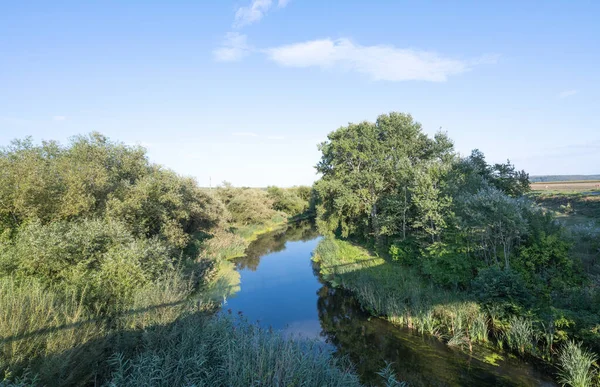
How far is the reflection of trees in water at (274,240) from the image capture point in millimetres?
29144

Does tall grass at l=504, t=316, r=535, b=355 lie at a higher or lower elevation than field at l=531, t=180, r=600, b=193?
lower

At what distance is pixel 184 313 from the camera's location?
908 centimetres

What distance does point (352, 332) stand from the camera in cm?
1402

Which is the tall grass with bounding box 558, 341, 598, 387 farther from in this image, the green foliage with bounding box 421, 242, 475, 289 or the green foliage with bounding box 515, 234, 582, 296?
the green foliage with bounding box 421, 242, 475, 289

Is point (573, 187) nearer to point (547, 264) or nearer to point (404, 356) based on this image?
point (547, 264)

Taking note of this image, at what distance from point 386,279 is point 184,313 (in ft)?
42.0

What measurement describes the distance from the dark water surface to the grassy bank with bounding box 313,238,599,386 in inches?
25.4

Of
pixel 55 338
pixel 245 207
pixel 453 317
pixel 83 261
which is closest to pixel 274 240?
pixel 245 207

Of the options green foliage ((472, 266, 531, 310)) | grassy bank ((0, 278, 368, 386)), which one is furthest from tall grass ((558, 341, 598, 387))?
grassy bank ((0, 278, 368, 386))

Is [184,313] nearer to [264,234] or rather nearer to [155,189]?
[155,189]

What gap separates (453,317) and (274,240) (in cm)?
2982

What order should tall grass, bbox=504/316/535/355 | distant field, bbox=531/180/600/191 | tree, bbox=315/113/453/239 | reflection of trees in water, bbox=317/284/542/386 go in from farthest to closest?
distant field, bbox=531/180/600/191, tree, bbox=315/113/453/239, tall grass, bbox=504/316/535/355, reflection of trees in water, bbox=317/284/542/386

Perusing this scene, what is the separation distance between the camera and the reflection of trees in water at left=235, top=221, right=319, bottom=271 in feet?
95.6

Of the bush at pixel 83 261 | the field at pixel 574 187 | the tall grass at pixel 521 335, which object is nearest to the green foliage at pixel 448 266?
the tall grass at pixel 521 335
